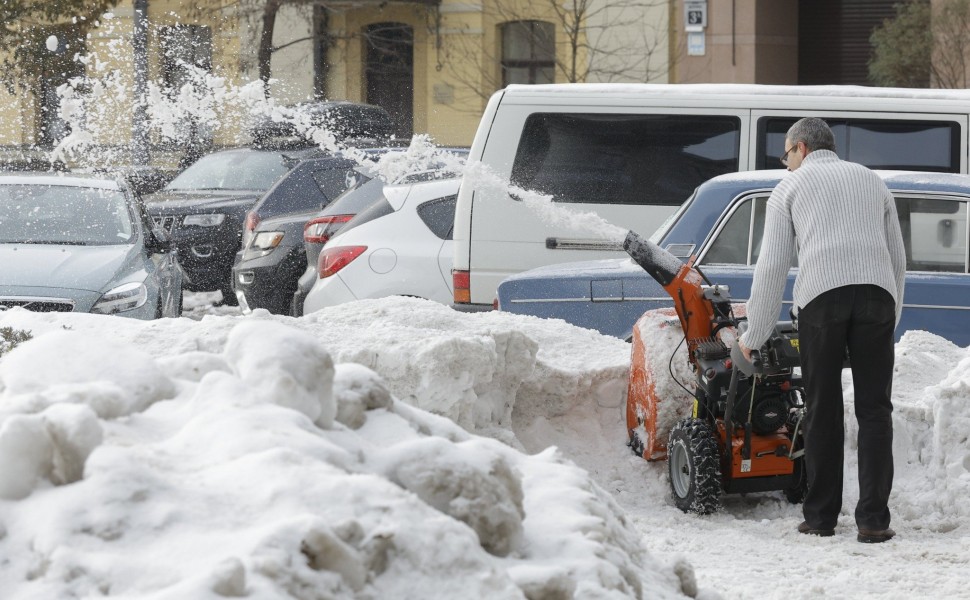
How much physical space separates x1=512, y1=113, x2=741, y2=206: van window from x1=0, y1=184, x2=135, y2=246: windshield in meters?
3.79

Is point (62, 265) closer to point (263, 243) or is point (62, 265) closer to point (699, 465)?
point (263, 243)

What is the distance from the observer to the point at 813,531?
6.13 metres

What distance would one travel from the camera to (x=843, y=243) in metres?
5.98

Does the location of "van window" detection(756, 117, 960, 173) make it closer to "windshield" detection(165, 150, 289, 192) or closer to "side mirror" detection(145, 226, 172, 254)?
"side mirror" detection(145, 226, 172, 254)

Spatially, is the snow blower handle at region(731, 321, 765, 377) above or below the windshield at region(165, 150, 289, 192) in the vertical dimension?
below

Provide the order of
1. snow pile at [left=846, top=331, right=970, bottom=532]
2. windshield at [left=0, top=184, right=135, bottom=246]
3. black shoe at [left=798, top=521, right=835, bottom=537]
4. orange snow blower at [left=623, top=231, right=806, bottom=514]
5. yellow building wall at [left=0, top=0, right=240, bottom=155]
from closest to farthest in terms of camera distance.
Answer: black shoe at [left=798, top=521, right=835, bottom=537], orange snow blower at [left=623, top=231, right=806, bottom=514], snow pile at [left=846, top=331, right=970, bottom=532], windshield at [left=0, top=184, right=135, bottom=246], yellow building wall at [left=0, top=0, right=240, bottom=155]

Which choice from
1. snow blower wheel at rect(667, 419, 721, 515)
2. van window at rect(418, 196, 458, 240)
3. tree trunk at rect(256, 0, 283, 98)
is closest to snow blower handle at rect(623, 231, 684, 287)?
snow blower wheel at rect(667, 419, 721, 515)

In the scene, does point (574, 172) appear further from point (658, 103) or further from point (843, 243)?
point (843, 243)

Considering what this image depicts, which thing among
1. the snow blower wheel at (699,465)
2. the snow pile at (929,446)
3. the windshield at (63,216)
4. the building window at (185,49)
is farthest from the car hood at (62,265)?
the building window at (185,49)

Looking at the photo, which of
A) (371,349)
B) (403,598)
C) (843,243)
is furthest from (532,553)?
(371,349)

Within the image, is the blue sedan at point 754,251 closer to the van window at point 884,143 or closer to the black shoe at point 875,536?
the van window at point 884,143

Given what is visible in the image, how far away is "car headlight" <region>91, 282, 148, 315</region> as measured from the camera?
1041 cm

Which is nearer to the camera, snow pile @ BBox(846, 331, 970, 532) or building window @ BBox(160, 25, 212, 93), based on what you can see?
snow pile @ BBox(846, 331, 970, 532)

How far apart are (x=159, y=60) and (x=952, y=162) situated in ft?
75.7
